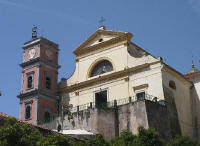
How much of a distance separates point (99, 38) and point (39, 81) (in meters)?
7.43

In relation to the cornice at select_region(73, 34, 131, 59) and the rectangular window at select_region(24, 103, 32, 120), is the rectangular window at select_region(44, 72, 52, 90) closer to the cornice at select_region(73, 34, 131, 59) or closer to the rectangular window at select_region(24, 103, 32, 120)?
the rectangular window at select_region(24, 103, 32, 120)

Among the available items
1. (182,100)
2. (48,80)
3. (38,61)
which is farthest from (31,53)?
(182,100)

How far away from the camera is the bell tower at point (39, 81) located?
44938 millimetres

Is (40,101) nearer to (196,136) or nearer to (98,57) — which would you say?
(98,57)

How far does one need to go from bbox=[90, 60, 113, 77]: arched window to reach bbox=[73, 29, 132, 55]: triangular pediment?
2024mm

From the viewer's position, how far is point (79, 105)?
4594cm

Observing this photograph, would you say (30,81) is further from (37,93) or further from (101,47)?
(101,47)

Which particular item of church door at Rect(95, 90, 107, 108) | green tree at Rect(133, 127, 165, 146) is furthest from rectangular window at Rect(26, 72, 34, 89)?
green tree at Rect(133, 127, 165, 146)

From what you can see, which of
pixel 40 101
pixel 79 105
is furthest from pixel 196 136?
pixel 40 101

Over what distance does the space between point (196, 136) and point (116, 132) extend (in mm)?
9664

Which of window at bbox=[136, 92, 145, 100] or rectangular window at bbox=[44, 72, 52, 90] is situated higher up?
rectangular window at bbox=[44, 72, 52, 90]

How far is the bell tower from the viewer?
44.9m

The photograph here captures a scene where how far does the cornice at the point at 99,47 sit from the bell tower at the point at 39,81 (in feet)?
7.70

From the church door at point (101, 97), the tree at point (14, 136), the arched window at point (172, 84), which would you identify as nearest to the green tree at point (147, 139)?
the tree at point (14, 136)
